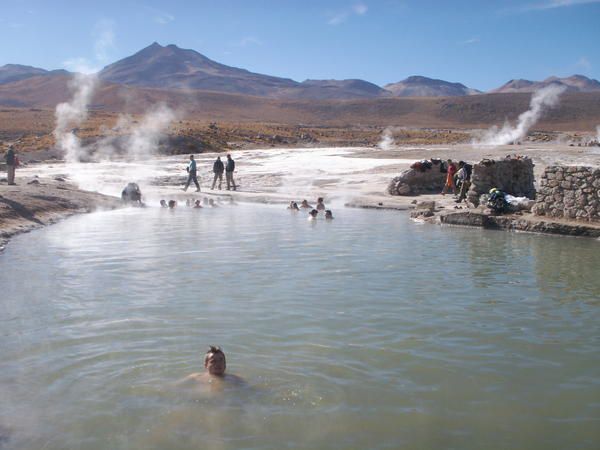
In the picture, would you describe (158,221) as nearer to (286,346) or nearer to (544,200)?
(544,200)

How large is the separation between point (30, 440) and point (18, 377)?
1258mm

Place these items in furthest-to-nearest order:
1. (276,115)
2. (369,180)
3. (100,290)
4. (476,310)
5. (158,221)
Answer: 1. (276,115)
2. (369,180)
3. (158,221)
4. (100,290)
5. (476,310)

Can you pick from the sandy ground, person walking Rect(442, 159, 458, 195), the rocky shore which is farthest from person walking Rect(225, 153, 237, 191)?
person walking Rect(442, 159, 458, 195)

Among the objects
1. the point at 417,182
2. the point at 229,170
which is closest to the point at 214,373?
the point at 417,182

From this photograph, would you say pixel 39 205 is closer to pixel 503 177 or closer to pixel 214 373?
pixel 503 177

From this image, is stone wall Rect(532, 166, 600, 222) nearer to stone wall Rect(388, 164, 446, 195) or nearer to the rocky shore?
stone wall Rect(388, 164, 446, 195)

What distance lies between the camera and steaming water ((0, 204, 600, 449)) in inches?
196

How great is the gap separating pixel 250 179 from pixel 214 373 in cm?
2441

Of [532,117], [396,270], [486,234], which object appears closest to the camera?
[396,270]

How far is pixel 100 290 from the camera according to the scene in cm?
910

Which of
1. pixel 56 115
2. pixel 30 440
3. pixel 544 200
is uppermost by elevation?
pixel 56 115

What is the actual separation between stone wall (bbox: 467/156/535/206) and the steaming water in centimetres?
611

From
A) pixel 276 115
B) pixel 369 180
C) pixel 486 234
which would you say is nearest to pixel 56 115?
pixel 276 115

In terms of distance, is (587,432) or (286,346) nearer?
(587,432)
